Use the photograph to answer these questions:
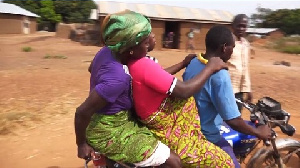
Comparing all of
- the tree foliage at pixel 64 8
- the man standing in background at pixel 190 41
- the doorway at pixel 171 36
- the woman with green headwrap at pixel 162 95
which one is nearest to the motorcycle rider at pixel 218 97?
the woman with green headwrap at pixel 162 95

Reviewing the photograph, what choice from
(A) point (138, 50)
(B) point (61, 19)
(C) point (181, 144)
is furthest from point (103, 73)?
(B) point (61, 19)

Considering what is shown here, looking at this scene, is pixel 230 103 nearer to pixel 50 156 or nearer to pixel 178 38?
pixel 50 156

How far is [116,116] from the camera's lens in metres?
1.79

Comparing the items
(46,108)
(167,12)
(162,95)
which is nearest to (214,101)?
(162,95)

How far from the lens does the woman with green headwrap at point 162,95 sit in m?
1.69

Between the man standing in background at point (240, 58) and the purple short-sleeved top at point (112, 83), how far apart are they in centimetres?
238

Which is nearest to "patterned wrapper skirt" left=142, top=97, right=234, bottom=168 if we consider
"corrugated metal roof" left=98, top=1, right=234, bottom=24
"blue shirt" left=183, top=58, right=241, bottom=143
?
"blue shirt" left=183, top=58, right=241, bottom=143

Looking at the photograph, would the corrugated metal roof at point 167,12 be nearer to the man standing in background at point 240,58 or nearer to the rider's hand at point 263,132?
the man standing in background at point 240,58

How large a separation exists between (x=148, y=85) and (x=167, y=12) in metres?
19.7

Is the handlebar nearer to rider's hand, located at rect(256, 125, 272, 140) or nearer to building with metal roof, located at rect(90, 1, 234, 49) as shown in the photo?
rider's hand, located at rect(256, 125, 272, 140)

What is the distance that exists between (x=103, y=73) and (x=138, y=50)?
213 mm

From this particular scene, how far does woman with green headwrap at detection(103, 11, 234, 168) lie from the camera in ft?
5.56

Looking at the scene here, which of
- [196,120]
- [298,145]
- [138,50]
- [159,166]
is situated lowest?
[298,145]

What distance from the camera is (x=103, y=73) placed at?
67.9 inches
